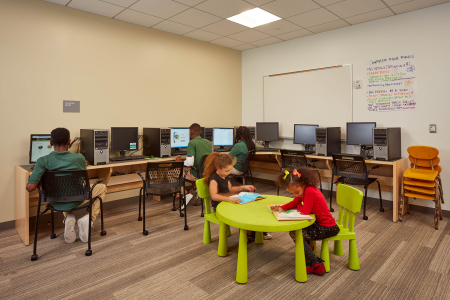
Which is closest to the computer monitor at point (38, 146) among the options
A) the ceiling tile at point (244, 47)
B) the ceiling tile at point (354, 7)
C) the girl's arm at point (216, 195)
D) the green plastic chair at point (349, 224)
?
the girl's arm at point (216, 195)

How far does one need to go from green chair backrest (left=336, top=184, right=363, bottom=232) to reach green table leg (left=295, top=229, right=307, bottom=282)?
0.46 m

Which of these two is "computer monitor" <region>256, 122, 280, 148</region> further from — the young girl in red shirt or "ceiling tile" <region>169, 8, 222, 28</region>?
the young girl in red shirt

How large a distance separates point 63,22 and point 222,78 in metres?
2.87

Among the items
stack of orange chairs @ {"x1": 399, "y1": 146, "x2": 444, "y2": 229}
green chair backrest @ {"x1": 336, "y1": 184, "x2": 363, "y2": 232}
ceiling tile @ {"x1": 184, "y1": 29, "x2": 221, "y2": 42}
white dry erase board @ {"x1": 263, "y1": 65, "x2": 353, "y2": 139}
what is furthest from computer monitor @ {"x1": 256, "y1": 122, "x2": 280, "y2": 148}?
green chair backrest @ {"x1": 336, "y1": 184, "x2": 363, "y2": 232}

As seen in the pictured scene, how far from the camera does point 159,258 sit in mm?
2617

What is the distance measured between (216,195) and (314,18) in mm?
3155

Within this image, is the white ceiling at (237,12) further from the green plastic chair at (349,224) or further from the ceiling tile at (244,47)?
Answer: the green plastic chair at (349,224)

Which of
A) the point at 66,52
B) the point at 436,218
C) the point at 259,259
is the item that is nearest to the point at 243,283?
the point at 259,259

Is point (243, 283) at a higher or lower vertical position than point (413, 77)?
lower

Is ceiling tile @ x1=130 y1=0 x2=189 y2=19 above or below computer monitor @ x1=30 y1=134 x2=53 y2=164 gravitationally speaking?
above

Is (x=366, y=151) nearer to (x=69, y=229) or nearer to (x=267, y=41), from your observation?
(x=267, y=41)

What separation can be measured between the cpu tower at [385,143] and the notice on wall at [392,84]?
42 centimetres

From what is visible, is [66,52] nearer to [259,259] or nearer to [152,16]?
[152,16]

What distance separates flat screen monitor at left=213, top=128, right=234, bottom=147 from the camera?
5.22 metres
